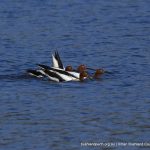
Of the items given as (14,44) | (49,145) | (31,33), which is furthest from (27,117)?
(31,33)

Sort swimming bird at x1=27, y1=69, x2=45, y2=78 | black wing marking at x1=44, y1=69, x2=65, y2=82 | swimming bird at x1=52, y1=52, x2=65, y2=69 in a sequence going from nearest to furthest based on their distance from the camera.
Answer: black wing marking at x1=44, y1=69, x2=65, y2=82 < swimming bird at x1=27, y1=69, x2=45, y2=78 < swimming bird at x1=52, y1=52, x2=65, y2=69

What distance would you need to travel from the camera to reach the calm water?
22797 mm

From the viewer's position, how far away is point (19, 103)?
1021 inches

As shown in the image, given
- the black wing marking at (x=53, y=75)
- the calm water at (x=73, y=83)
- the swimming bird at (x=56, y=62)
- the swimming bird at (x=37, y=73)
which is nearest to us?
the calm water at (x=73, y=83)

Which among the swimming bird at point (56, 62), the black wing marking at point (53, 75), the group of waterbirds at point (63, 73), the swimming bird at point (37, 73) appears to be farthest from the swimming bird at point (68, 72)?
the swimming bird at point (56, 62)

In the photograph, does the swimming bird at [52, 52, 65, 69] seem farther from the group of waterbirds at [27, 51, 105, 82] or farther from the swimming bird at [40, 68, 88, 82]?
the swimming bird at [40, 68, 88, 82]

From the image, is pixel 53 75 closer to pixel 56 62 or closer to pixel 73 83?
pixel 73 83

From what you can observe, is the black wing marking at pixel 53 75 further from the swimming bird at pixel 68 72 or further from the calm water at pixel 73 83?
the calm water at pixel 73 83

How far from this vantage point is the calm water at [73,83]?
22.8 metres

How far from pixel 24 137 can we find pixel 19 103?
366cm

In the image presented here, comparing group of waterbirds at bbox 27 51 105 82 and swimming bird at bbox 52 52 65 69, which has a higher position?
swimming bird at bbox 52 52 65 69

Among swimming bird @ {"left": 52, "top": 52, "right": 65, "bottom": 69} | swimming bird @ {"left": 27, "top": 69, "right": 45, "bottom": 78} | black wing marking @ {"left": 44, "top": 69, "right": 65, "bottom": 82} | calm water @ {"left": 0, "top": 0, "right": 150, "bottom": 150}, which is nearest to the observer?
calm water @ {"left": 0, "top": 0, "right": 150, "bottom": 150}

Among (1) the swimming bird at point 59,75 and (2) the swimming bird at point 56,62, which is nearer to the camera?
(1) the swimming bird at point 59,75

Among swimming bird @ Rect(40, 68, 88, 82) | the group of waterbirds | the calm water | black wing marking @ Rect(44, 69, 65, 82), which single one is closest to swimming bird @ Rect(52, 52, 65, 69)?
the group of waterbirds
